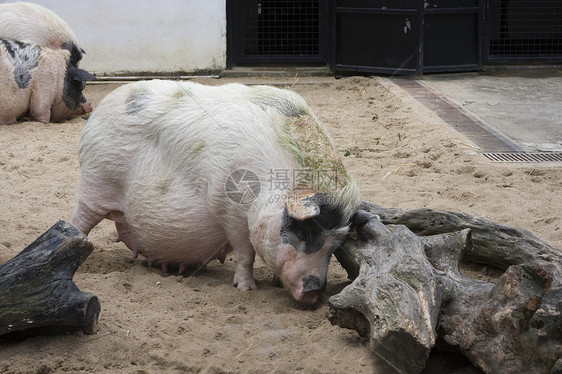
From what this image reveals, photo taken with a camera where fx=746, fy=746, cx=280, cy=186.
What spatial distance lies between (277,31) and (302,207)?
7.95 meters

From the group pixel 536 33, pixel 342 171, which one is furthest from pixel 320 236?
pixel 536 33

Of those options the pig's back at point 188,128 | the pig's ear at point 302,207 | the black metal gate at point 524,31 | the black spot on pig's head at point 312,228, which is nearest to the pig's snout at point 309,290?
the black spot on pig's head at point 312,228

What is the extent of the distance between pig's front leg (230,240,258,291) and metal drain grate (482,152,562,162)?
3.13 meters

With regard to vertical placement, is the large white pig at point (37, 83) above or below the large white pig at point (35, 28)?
below

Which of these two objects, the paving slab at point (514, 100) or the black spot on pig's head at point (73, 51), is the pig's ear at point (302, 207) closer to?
the paving slab at point (514, 100)

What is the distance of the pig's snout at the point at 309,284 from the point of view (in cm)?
350

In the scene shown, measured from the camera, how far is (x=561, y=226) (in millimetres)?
4586

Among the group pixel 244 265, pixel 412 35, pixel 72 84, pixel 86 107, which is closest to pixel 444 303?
pixel 244 265

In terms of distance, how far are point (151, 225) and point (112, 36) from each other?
7.10 metres

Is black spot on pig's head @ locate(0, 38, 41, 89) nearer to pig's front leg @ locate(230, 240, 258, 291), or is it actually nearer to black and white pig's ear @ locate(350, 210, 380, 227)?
pig's front leg @ locate(230, 240, 258, 291)

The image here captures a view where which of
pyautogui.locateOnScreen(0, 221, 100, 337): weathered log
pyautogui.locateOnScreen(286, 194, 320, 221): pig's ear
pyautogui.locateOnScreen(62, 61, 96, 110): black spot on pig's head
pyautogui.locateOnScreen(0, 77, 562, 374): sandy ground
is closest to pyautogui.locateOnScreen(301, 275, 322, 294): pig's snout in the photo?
pyautogui.locateOnScreen(0, 77, 562, 374): sandy ground

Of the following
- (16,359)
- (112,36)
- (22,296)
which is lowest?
(16,359)

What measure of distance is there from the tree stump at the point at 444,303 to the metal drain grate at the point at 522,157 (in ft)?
8.98

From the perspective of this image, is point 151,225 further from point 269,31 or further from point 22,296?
point 269,31
